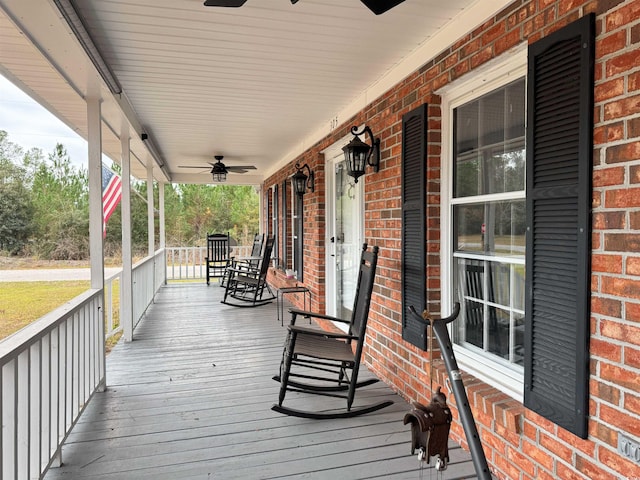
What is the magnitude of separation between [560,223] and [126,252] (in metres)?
3.91

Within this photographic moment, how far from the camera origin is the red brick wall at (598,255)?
133 cm

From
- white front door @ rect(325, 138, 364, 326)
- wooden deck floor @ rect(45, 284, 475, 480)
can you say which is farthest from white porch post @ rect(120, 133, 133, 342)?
white front door @ rect(325, 138, 364, 326)

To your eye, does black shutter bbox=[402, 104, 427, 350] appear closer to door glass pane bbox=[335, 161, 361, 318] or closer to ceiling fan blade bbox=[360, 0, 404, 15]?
ceiling fan blade bbox=[360, 0, 404, 15]

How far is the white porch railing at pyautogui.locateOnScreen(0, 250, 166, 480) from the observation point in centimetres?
157

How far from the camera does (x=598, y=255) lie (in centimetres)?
143

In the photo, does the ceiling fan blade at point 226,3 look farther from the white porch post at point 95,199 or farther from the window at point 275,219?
the window at point 275,219

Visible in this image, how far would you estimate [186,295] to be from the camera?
742 centimetres

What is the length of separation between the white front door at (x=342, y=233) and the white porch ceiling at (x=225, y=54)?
2.01 ft

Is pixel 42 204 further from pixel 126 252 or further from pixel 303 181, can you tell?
pixel 303 181

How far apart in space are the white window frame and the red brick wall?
44mm

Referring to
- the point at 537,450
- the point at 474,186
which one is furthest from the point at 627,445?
the point at 474,186

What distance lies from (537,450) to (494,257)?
2.94 ft

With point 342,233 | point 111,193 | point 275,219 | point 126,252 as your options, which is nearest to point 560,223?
point 342,233

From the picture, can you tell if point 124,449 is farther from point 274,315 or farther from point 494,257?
point 274,315
